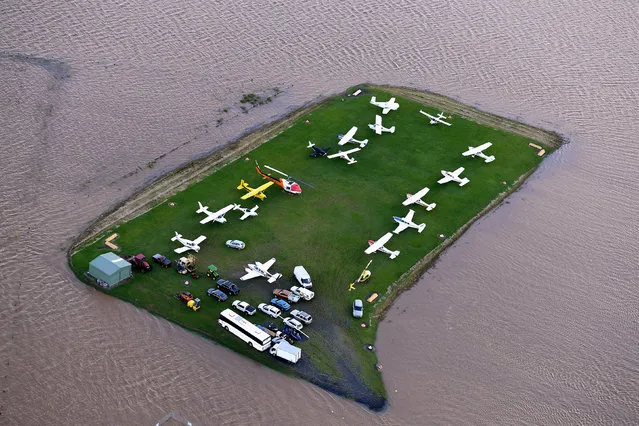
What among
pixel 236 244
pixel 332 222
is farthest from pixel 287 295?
pixel 332 222

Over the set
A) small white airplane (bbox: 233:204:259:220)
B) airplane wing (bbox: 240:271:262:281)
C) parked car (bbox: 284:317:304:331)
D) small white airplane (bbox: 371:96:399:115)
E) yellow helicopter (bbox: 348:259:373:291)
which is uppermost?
small white airplane (bbox: 371:96:399:115)

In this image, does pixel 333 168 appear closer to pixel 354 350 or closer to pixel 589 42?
pixel 354 350

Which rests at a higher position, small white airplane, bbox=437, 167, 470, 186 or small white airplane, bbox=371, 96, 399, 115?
small white airplane, bbox=371, 96, 399, 115

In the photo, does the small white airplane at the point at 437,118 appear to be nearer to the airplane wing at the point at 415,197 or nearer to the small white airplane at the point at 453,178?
the small white airplane at the point at 453,178

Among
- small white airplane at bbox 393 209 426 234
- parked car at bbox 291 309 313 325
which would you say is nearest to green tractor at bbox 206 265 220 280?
parked car at bbox 291 309 313 325

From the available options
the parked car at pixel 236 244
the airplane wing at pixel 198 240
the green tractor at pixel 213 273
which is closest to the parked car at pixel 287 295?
the green tractor at pixel 213 273

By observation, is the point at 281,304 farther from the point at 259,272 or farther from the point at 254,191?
the point at 254,191

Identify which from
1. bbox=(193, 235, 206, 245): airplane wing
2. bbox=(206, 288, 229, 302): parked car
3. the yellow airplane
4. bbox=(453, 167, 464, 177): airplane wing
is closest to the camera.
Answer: bbox=(206, 288, 229, 302): parked car

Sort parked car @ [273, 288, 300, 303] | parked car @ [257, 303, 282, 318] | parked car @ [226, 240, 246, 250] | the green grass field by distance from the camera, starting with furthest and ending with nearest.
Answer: parked car @ [226, 240, 246, 250] < parked car @ [273, 288, 300, 303] < parked car @ [257, 303, 282, 318] < the green grass field

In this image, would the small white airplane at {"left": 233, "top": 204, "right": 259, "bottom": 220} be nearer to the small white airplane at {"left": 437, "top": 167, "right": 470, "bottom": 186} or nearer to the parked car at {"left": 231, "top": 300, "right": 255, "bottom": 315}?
the parked car at {"left": 231, "top": 300, "right": 255, "bottom": 315}
